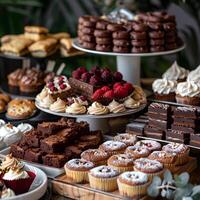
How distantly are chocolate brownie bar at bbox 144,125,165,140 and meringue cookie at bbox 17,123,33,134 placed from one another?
461 millimetres

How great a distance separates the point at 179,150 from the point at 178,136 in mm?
154

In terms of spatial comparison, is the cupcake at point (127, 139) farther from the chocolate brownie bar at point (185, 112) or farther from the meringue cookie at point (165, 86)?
the meringue cookie at point (165, 86)

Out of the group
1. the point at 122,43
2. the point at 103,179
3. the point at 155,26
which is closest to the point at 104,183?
the point at 103,179

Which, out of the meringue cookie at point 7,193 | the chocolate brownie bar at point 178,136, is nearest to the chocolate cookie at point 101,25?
the chocolate brownie bar at point 178,136

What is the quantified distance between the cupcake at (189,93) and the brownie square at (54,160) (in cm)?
66

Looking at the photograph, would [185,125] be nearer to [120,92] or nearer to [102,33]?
[120,92]

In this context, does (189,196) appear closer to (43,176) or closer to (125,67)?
(43,176)

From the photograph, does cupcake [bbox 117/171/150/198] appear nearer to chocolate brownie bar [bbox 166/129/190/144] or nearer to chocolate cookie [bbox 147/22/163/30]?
chocolate brownie bar [bbox 166/129/190/144]

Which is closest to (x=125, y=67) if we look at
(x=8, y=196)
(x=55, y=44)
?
(x=55, y=44)

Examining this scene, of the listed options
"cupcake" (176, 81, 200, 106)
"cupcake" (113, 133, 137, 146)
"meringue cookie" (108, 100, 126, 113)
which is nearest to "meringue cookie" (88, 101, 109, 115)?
"meringue cookie" (108, 100, 126, 113)

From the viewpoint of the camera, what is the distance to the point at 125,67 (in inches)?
111

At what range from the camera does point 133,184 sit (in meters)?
1.79

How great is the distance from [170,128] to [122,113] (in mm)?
198

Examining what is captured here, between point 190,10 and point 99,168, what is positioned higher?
point 190,10
